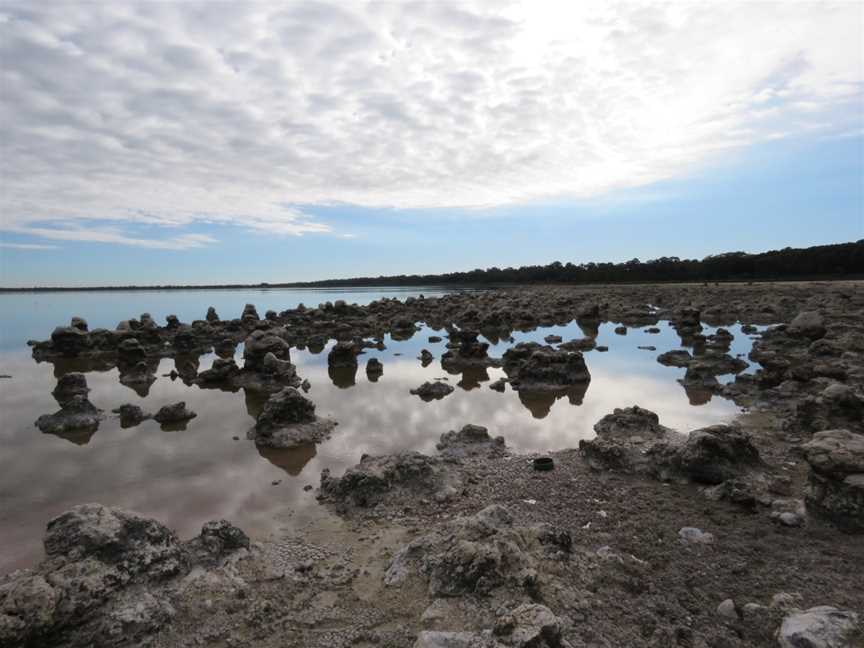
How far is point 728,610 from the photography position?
195 inches

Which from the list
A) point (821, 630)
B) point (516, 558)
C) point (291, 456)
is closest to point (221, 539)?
point (516, 558)

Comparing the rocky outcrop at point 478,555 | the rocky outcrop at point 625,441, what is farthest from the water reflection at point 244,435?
the rocky outcrop at point 478,555

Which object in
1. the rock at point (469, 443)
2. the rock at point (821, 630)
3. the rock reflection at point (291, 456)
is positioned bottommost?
the rock reflection at point (291, 456)

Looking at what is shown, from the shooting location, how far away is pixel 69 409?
1441 cm

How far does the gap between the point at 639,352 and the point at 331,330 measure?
22.9 m

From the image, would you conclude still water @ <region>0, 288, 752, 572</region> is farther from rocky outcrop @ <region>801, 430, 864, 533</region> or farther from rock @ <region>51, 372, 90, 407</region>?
rocky outcrop @ <region>801, 430, 864, 533</region>

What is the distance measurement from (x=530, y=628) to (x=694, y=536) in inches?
133

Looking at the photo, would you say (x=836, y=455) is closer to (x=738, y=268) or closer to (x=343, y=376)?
(x=343, y=376)

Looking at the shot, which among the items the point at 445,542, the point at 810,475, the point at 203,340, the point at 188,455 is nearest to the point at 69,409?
the point at 188,455

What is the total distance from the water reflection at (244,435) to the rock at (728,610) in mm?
5827

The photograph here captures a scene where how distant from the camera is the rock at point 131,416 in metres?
14.4

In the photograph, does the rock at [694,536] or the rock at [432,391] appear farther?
the rock at [432,391]

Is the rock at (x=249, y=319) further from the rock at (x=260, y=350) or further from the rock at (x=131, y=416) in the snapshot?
the rock at (x=131, y=416)

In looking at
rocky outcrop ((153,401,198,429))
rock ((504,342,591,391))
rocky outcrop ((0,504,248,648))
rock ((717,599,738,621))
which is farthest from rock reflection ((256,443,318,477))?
rock ((504,342,591,391))
